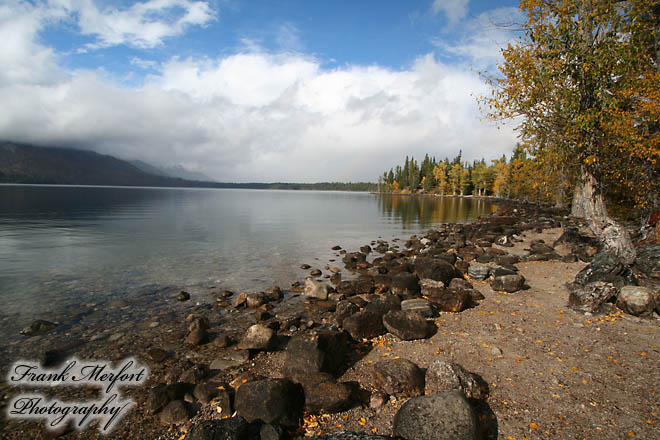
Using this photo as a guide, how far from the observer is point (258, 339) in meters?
8.84

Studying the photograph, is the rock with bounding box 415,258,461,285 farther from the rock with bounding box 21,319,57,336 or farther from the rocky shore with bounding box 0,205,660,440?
the rock with bounding box 21,319,57,336

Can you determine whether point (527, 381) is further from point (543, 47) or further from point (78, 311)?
point (78, 311)

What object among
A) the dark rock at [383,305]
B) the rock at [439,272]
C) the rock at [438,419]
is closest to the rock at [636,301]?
the rock at [439,272]

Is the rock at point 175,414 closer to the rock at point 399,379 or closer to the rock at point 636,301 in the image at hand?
the rock at point 399,379

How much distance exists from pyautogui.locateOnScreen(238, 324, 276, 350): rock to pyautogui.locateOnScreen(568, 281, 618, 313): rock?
9902 millimetres

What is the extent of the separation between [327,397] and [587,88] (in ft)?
48.3

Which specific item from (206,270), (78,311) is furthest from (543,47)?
(78,311)

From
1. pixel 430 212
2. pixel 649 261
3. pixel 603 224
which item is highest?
pixel 603 224

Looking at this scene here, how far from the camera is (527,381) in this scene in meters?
6.55

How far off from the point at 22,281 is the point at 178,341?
43.3 ft

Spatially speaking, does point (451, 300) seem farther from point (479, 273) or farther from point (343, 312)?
point (479, 273)

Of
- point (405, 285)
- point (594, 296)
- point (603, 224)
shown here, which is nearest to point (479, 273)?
point (405, 285)

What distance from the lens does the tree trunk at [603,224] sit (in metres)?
12.0

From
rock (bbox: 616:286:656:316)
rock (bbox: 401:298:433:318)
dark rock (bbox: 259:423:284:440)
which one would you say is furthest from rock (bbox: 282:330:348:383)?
rock (bbox: 616:286:656:316)
